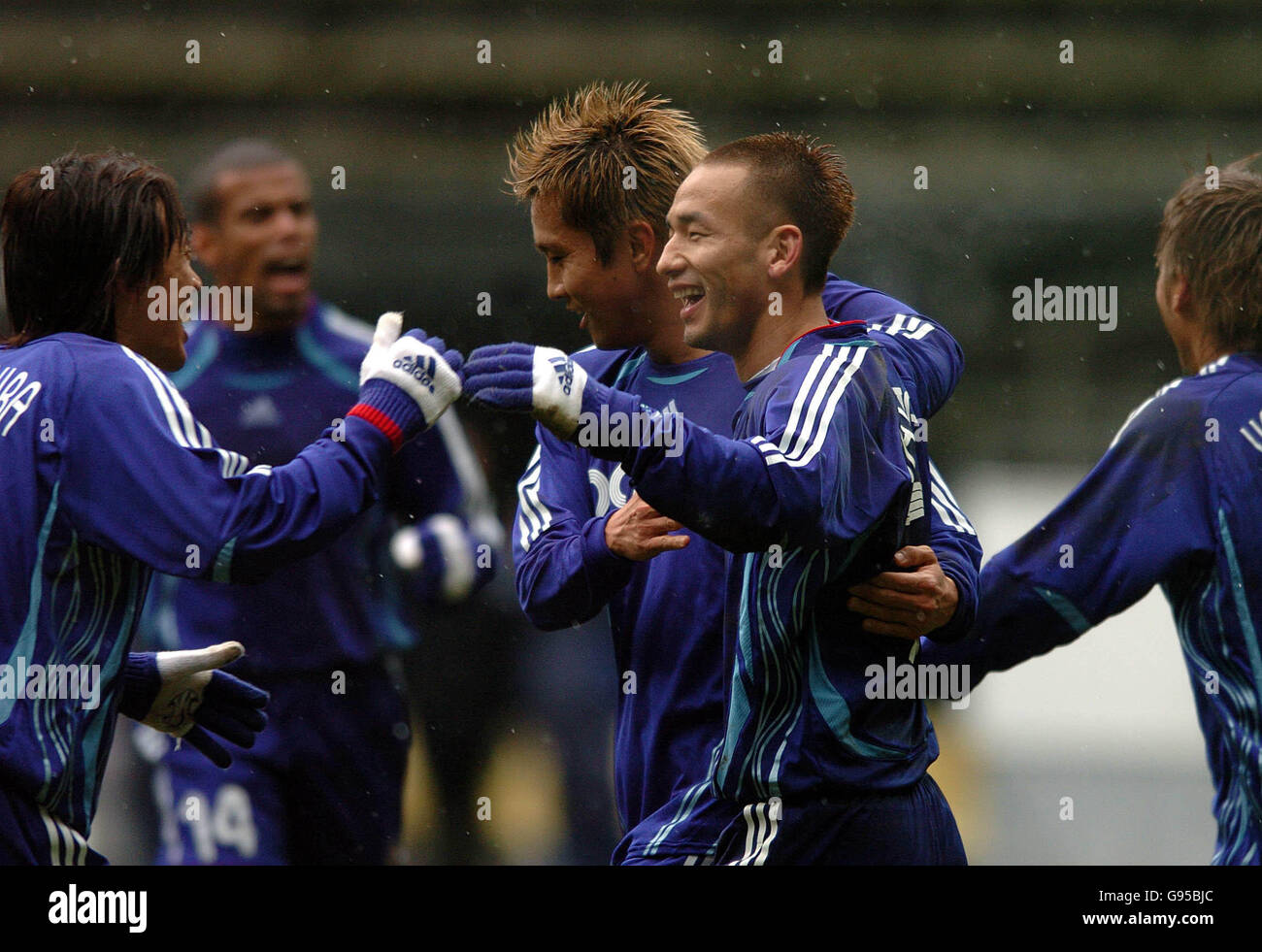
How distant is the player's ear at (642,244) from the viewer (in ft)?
9.89

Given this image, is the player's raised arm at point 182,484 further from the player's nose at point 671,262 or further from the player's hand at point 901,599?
the player's hand at point 901,599

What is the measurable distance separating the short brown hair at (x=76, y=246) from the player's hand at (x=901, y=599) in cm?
129

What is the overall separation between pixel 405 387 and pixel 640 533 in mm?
462

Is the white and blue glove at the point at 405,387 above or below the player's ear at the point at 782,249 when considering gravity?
below

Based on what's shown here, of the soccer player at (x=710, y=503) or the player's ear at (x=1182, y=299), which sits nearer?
the soccer player at (x=710, y=503)

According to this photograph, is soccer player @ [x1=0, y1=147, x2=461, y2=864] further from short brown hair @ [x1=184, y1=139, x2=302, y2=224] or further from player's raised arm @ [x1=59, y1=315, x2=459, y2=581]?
short brown hair @ [x1=184, y1=139, x2=302, y2=224]

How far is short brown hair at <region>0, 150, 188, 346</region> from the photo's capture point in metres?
2.65

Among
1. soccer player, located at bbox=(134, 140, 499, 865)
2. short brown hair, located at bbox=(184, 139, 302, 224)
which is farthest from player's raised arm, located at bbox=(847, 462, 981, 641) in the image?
short brown hair, located at bbox=(184, 139, 302, 224)

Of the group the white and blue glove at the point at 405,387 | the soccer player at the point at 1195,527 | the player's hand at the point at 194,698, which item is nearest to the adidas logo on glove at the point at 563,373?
the white and blue glove at the point at 405,387

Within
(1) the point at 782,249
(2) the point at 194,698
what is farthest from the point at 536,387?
(2) the point at 194,698

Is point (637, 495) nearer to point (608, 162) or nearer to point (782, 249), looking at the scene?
point (782, 249)

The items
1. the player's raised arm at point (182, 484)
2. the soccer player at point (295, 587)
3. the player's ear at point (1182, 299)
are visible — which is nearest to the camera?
the player's raised arm at point (182, 484)

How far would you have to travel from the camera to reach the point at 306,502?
2580 mm
